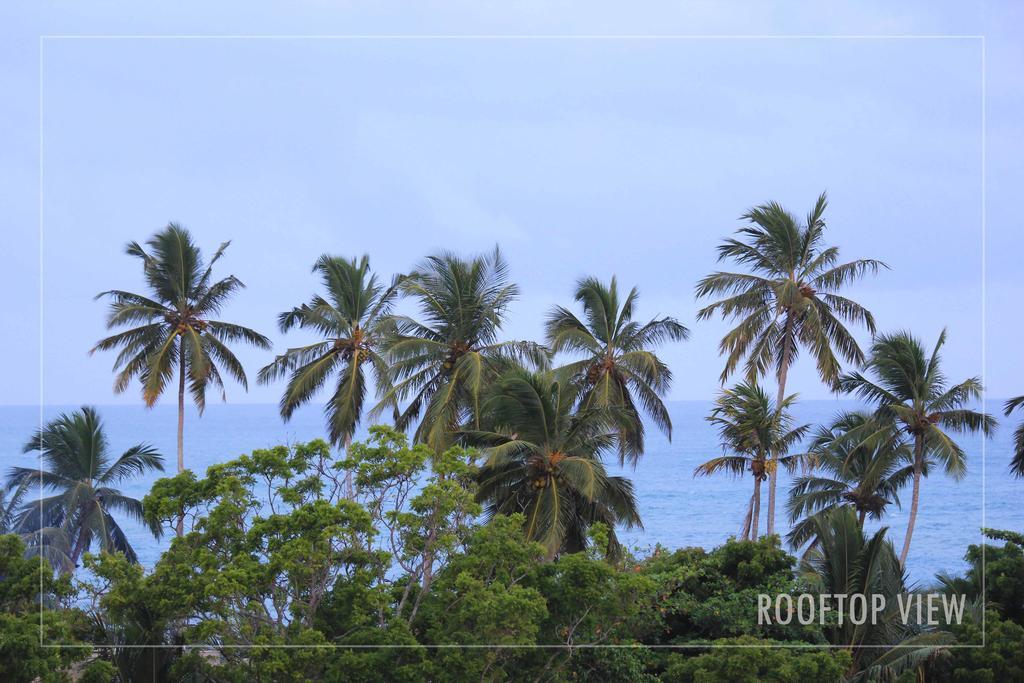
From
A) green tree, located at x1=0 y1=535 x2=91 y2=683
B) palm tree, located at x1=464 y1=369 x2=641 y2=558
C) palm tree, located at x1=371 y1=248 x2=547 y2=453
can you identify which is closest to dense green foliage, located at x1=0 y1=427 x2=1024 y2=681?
green tree, located at x1=0 y1=535 x2=91 y2=683

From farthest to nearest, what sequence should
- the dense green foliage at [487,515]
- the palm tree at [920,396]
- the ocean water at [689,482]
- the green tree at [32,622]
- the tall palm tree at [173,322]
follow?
the ocean water at [689,482] < the tall palm tree at [173,322] < the palm tree at [920,396] < the dense green foliage at [487,515] < the green tree at [32,622]

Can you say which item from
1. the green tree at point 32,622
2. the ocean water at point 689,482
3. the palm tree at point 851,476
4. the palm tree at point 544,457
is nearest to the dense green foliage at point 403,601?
the green tree at point 32,622

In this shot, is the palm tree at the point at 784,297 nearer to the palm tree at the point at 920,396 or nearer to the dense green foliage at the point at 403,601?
the palm tree at the point at 920,396

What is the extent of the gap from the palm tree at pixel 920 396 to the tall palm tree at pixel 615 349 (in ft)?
7.65

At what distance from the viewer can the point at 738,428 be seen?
44.2 feet

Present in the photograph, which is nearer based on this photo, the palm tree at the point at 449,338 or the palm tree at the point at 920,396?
the palm tree at the point at 920,396

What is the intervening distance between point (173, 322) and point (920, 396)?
9892 mm

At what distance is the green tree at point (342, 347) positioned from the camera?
14.2m

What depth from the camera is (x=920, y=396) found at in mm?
13062

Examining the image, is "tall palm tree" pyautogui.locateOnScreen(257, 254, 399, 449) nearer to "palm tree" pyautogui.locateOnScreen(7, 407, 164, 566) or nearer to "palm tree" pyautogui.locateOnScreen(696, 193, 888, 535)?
"palm tree" pyautogui.locateOnScreen(7, 407, 164, 566)

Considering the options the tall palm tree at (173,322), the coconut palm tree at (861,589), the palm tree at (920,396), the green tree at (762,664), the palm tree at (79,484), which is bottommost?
the green tree at (762,664)

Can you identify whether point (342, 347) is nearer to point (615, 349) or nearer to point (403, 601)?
point (615, 349)

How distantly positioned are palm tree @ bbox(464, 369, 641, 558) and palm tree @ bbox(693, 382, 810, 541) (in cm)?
224

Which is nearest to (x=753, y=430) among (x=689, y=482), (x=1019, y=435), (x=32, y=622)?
(x=1019, y=435)
